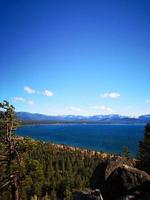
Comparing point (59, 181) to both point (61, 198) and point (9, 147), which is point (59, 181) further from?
point (9, 147)

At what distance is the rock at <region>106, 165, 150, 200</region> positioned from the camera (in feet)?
72.8

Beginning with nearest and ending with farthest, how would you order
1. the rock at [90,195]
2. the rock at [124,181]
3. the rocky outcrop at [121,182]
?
the rock at [90,195], the rocky outcrop at [121,182], the rock at [124,181]

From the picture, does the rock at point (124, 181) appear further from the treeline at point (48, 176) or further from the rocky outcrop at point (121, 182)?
the treeline at point (48, 176)

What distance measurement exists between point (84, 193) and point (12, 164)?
24.2 feet

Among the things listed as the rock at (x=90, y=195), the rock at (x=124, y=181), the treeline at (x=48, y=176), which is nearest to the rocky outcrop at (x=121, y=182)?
the rock at (x=124, y=181)

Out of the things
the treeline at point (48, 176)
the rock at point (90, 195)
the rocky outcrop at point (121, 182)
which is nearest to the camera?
the rock at point (90, 195)

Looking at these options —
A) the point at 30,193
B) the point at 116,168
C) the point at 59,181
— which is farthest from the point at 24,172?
the point at 59,181

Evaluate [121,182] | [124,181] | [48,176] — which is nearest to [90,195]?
[121,182]

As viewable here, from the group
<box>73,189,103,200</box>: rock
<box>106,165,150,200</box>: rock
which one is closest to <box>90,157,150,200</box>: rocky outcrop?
<box>106,165,150,200</box>: rock

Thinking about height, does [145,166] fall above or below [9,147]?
→ below

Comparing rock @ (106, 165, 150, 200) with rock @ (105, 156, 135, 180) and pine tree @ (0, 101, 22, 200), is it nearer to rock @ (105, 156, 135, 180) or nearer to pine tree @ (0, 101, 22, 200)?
rock @ (105, 156, 135, 180)

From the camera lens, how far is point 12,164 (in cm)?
2481

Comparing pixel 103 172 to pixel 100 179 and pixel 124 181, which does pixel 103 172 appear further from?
pixel 124 181

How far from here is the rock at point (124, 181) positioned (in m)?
22.2
